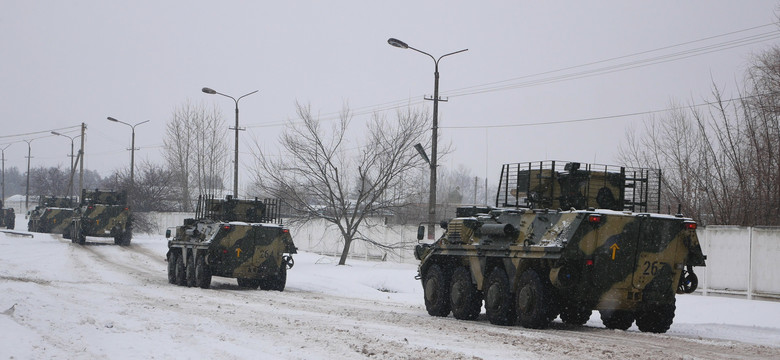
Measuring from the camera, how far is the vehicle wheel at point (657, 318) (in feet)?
47.4

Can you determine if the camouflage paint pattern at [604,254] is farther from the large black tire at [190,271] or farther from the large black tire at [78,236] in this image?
the large black tire at [78,236]

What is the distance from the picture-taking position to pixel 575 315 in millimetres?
15609

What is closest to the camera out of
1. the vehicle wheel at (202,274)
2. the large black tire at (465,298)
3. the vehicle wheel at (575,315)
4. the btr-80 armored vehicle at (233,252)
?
the vehicle wheel at (575,315)

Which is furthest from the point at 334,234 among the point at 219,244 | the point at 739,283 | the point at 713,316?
the point at 713,316

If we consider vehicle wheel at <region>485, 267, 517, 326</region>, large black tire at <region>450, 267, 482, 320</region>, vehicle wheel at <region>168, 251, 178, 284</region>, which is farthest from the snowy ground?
vehicle wheel at <region>168, 251, 178, 284</region>

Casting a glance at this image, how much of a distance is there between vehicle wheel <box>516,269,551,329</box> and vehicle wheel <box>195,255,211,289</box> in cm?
1061

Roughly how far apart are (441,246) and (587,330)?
3.89 metres

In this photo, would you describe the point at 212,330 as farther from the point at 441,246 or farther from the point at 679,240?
the point at 679,240

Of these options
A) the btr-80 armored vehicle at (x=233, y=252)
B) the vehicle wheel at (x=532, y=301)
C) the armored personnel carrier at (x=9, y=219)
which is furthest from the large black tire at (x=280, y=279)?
the armored personnel carrier at (x=9, y=219)

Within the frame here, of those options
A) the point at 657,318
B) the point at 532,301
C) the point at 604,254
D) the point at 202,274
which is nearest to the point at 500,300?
A: the point at 532,301

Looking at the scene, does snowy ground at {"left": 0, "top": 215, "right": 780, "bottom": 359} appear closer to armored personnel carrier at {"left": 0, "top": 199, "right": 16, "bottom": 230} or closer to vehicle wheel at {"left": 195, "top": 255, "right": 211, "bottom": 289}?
vehicle wheel at {"left": 195, "top": 255, "right": 211, "bottom": 289}

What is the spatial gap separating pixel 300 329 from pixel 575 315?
5.39 meters

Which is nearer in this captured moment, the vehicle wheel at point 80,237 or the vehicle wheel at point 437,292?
the vehicle wheel at point 437,292

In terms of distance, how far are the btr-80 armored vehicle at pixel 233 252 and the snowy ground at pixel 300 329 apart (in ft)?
1.84
